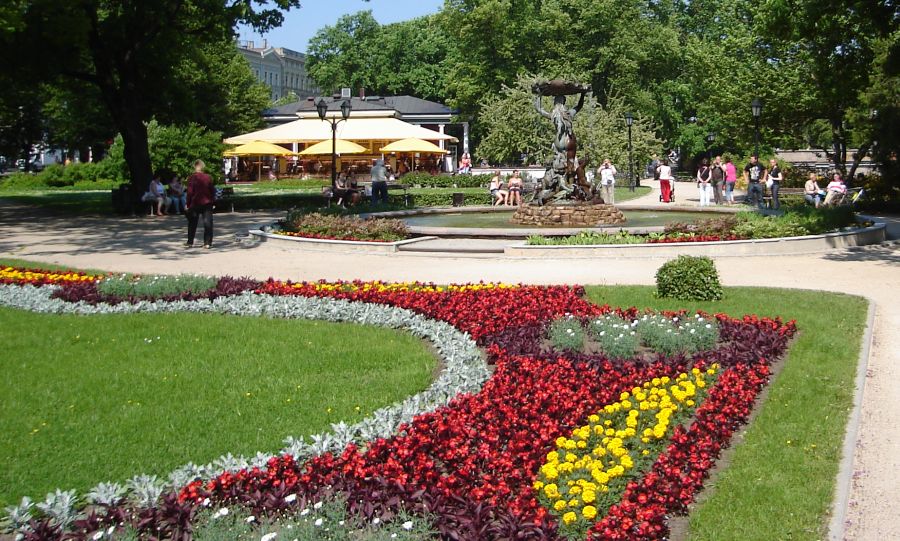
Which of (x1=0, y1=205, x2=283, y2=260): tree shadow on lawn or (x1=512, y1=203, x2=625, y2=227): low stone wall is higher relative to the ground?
(x1=512, y1=203, x2=625, y2=227): low stone wall

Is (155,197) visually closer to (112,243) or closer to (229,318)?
(112,243)

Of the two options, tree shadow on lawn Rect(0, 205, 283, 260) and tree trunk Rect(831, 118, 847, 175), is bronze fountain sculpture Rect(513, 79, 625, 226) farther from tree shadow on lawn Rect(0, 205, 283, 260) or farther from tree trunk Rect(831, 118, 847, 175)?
tree trunk Rect(831, 118, 847, 175)

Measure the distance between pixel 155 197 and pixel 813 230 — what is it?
59.6 feet

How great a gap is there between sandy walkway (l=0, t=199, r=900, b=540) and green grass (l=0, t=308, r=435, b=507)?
405 centimetres

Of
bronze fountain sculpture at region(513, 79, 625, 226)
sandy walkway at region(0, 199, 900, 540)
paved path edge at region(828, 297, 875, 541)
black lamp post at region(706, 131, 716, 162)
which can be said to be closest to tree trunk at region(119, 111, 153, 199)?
sandy walkway at region(0, 199, 900, 540)

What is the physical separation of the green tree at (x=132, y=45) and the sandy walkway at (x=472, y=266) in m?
5.68

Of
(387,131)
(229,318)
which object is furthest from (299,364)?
(387,131)

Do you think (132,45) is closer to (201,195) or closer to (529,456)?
(201,195)

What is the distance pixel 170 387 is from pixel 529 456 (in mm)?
3337

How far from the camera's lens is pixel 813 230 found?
58.3 ft

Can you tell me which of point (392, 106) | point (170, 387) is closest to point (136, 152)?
point (170, 387)

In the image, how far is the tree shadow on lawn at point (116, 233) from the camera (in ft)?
61.5

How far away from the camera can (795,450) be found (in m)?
6.11

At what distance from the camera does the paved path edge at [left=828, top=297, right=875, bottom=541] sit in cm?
495
